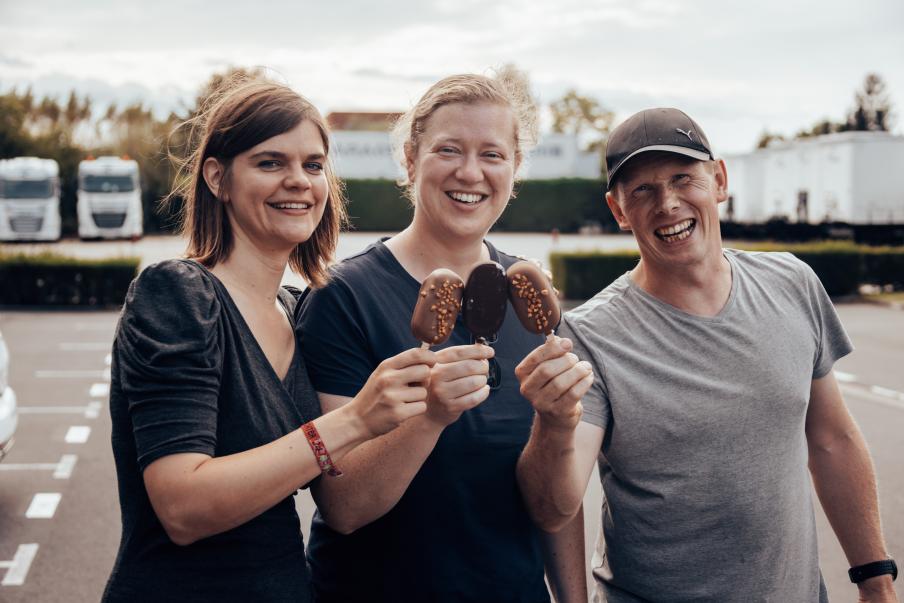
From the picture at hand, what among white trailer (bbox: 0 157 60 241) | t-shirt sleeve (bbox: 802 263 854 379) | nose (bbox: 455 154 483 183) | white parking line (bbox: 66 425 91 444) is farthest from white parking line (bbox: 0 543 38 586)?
white trailer (bbox: 0 157 60 241)

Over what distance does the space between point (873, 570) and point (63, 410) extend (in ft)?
29.3

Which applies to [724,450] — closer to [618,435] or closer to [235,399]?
[618,435]

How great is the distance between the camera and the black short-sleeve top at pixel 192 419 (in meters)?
1.87

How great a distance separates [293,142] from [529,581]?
1.34 metres

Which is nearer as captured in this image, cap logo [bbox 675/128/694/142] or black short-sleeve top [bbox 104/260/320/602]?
black short-sleeve top [bbox 104/260/320/602]

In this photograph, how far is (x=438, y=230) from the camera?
2422mm

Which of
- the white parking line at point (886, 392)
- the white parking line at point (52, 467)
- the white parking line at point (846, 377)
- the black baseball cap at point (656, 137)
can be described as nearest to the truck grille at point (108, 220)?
the white parking line at point (52, 467)

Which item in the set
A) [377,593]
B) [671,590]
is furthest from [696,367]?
[377,593]

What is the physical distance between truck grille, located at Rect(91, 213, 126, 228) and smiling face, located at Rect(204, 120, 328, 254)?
108 feet

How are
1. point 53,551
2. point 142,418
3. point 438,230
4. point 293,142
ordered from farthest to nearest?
point 53,551 < point 438,230 < point 293,142 < point 142,418

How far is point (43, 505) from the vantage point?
6.57 metres

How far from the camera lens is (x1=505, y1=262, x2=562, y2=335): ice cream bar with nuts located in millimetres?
2248

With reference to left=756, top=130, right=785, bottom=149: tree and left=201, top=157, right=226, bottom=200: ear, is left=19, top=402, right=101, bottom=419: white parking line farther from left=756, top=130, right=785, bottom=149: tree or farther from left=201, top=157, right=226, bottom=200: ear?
left=756, top=130, right=785, bottom=149: tree

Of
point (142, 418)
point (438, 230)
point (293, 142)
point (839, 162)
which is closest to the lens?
point (142, 418)
